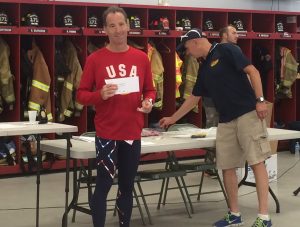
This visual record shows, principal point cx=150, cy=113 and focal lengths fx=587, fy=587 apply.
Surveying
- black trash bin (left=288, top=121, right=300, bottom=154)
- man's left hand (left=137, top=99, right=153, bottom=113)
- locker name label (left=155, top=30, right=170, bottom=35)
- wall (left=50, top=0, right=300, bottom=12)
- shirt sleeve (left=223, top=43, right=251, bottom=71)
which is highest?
wall (left=50, top=0, right=300, bottom=12)

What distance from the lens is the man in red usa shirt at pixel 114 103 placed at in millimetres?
3586

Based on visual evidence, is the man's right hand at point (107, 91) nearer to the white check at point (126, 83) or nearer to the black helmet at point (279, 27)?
the white check at point (126, 83)

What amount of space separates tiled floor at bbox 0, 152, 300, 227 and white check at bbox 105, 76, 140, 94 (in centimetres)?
148

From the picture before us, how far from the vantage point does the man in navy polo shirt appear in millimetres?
4254

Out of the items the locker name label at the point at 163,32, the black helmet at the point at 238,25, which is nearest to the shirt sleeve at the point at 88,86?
the locker name label at the point at 163,32

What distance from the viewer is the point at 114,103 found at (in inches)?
141

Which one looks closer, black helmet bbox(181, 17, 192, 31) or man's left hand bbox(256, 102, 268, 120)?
man's left hand bbox(256, 102, 268, 120)

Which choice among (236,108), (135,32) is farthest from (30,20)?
(236,108)

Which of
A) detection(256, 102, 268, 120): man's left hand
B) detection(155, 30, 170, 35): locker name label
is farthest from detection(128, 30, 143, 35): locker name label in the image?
detection(256, 102, 268, 120): man's left hand

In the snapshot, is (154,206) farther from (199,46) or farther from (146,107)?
(146,107)

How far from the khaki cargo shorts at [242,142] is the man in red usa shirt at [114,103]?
0.96 meters

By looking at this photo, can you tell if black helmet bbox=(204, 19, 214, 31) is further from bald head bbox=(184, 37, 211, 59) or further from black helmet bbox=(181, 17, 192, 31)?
bald head bbox=(184, 37, 211, 59)

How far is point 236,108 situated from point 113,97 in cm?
112

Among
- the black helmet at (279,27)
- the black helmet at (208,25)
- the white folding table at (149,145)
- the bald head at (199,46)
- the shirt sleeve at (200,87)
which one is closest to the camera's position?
the white folding table at (149,145)
